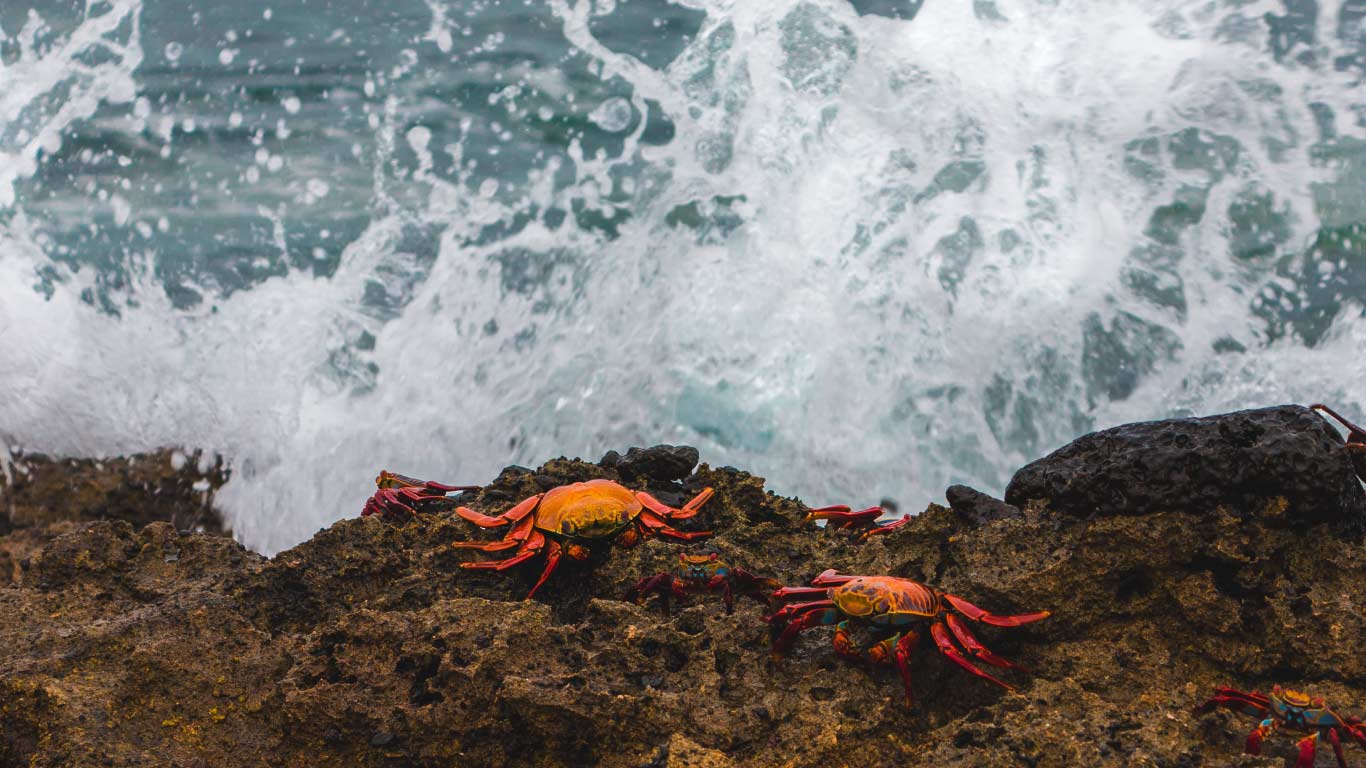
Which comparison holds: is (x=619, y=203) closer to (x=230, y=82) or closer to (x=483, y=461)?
(x=483, y=461)

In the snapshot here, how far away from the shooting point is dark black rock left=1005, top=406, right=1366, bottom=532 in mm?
2137

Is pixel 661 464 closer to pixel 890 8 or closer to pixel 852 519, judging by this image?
pixel 852 519

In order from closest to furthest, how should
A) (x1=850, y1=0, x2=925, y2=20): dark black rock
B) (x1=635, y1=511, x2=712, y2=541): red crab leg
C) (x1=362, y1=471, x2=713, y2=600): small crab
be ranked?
(x1=362, y1=471, x2=713, y2=600): small crab, (x1=635, y1=511, x2=712, y2=541): red crab leg, (x1=850, y1=0, x2=925, y2=20): dark black rock

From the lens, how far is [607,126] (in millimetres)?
7812

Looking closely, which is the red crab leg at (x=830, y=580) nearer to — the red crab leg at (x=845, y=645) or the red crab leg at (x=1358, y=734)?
the red crab leg at (x=845, y=645)

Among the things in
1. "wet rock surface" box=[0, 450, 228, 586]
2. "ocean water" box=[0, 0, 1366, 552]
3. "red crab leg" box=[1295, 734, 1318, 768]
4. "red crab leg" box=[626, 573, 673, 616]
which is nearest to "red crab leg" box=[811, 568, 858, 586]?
"red crab leg" box=[626, 573, 673, 616]

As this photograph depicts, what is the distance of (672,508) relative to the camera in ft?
9.43

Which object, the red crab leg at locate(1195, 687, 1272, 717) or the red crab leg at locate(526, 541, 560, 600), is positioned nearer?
the red crab leg at locate(1195, 687, 1272, 717)

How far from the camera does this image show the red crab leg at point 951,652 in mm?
2018

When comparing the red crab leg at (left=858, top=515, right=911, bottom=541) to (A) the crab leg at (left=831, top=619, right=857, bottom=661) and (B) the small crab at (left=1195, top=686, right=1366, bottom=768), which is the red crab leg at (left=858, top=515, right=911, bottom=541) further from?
(B) the small crab at (left=1195, top=686, right=1366, bottom=768)

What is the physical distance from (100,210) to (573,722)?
7.23 m

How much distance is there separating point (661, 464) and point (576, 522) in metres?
0.59

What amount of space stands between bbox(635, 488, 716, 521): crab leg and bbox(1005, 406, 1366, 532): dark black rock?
3.10ft

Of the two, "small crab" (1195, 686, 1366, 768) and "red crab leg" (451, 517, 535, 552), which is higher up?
"small crab" (1195, 686, 1366, 768)
